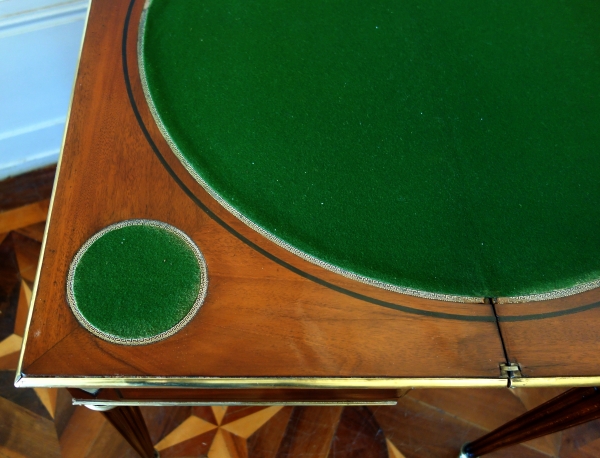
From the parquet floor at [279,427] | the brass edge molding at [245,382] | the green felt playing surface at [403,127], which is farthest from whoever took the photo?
the parquet floor at [279,427]

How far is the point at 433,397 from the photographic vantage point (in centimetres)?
122

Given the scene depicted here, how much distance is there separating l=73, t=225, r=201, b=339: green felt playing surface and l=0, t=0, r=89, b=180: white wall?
2.12 ft

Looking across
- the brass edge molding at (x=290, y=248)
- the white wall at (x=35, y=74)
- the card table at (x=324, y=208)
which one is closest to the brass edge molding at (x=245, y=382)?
the card table at (x=324, y=208)

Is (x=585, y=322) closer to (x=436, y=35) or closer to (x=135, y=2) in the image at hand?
(x=436, y=35)

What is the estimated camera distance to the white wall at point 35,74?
3.86ft

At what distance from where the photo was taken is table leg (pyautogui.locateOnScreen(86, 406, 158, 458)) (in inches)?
31.9

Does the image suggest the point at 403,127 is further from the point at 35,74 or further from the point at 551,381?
the point at 35,74

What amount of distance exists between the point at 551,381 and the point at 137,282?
1.69 ft

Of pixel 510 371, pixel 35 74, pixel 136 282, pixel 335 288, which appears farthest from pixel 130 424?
pixel 35 74

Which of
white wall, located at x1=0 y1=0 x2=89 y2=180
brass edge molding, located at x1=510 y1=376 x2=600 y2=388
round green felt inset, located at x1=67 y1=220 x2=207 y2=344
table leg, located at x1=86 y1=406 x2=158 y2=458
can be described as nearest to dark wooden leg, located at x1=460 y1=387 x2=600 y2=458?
brass edge molding, located at x1=510 y1=376 x2=600 y2=388

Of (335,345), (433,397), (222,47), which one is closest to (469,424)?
(433,397)

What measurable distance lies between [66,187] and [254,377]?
1.20 feet

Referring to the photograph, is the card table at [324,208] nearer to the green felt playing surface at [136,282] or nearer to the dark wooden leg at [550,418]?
Answer: the green felt playing surface at [136,282]

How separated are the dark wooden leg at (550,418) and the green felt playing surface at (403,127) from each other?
18 centimetres
